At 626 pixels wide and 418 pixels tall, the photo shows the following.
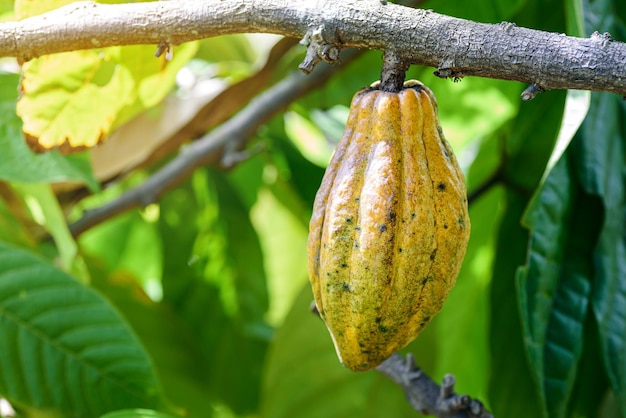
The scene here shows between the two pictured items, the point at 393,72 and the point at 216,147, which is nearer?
the point at 393,72

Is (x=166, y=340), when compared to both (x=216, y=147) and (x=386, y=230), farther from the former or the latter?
(x=386, y=230)

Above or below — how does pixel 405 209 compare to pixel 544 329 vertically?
above

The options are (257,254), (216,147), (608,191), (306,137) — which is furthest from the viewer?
(306,137)

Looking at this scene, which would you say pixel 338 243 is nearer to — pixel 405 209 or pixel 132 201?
pixel 405 209

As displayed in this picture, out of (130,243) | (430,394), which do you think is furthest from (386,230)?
(130,243)

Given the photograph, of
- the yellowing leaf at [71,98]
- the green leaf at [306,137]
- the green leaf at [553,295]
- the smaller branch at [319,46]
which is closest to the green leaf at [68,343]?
the yellowing leaf at [71,98]

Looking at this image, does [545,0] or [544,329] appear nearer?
[544,329]

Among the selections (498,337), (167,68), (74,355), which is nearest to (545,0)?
(498,337)

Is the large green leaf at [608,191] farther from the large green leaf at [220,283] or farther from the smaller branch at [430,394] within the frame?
the large green leaf at [220,283]
